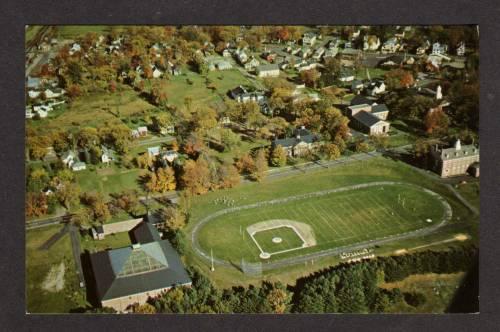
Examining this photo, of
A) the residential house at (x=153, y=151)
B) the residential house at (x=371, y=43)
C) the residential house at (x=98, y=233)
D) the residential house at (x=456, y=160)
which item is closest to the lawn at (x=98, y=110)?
the residential house at (x=153, y=151)

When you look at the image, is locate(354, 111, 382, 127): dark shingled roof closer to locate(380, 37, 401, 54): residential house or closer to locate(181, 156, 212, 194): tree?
locate(380, 37, 401, 54): residential house

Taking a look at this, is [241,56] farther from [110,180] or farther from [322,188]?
[110,180]

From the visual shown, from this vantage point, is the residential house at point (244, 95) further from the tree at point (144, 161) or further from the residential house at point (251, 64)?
the tree at point (144, 161)

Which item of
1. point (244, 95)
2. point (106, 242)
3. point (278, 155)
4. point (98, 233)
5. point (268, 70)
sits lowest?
point (106, 242)

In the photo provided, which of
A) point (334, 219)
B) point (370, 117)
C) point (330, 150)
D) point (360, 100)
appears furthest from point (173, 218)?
point (360, 100)

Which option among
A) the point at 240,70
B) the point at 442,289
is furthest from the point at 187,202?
the point at 442,289

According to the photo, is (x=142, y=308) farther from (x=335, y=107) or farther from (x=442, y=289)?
(x=335, y=107)

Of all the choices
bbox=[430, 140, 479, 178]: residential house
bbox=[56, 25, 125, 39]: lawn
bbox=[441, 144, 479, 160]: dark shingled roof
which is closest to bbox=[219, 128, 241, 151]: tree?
bbox=[56, 25, 125, 39]: lawn
